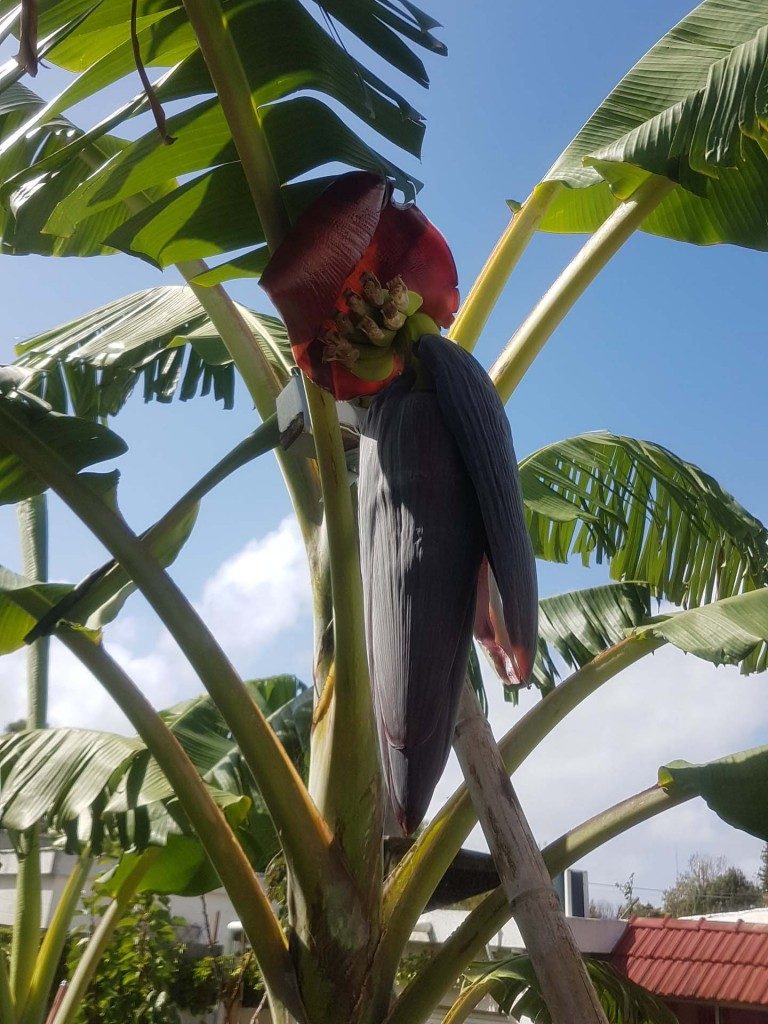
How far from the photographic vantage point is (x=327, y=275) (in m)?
0.58

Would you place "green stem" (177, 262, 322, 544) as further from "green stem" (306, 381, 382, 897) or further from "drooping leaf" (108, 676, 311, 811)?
"drooping leaf" (108, 676, 311, 811)

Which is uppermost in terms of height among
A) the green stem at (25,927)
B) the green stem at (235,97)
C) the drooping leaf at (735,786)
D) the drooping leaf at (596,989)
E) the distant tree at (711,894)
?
the green stem at (235,97)

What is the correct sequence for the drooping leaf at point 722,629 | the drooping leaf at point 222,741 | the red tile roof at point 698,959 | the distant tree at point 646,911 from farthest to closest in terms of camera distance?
the distant tree at point 646,911 → the red tile roof at point 698,959 → the drooping leaf at point 222,741 → the drooping leaf at point 722,629

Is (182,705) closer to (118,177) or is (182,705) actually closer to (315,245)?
(118,177)

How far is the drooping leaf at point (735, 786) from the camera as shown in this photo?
1.05 metres

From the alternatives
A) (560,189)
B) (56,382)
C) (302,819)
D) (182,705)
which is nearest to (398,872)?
(302,819)

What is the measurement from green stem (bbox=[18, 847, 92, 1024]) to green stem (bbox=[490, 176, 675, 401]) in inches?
68.0

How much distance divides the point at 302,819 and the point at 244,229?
25.5 inches

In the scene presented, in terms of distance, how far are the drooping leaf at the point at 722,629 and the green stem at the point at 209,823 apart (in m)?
0.64

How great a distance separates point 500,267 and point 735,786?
76 cm

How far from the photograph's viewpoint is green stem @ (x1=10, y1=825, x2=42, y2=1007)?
2.31 metres

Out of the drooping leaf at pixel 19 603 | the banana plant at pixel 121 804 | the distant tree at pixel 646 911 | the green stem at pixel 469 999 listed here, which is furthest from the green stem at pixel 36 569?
the distant tree at pixel 646 911

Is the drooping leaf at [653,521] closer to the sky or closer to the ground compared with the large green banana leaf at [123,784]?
closer to the sky

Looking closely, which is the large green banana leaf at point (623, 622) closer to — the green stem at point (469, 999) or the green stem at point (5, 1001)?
the green stem at point (469, 999)
